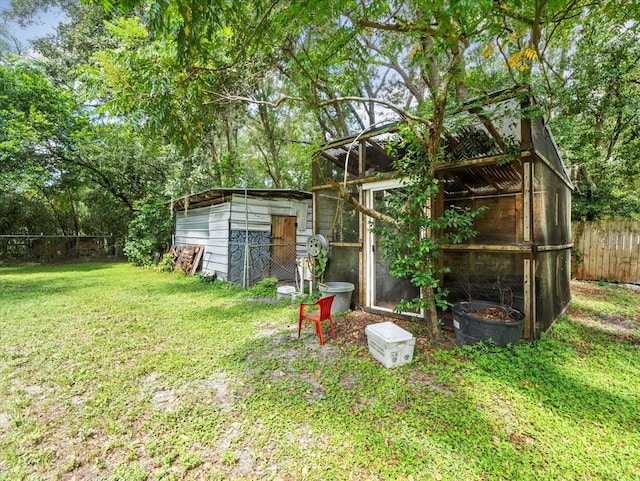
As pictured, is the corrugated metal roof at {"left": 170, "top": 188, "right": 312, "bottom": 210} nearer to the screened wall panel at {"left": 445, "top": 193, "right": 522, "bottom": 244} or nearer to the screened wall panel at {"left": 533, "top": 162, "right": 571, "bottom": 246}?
the screened wall panel at {"left": 445, "top": 193, "right": 522, "bottom": 244}

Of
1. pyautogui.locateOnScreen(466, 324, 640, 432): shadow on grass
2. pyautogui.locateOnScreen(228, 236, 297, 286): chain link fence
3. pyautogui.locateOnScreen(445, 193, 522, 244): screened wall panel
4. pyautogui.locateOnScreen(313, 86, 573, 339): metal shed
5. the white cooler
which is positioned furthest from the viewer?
pyautogui.locateOnScreen(228, 236, 297, 286): chain link fence

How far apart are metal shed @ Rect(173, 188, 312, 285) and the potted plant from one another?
5.09 m

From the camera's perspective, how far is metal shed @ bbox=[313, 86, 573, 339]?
329cm

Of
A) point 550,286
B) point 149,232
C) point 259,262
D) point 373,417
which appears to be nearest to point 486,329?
point 550,286

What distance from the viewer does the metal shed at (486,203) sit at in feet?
10.8

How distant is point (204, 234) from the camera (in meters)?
8.77

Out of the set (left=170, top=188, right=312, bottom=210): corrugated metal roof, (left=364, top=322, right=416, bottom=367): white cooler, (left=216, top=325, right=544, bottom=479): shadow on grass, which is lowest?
(left=216, top=325, right=544, bottom=479): shadow on grass

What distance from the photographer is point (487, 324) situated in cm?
307

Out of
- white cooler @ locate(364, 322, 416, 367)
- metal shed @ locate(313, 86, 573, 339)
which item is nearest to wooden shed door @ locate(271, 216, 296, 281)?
metal shed @ locate(313, 86, 573, 339)

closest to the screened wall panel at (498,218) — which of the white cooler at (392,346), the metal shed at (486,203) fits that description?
the metal shed at (486,203)

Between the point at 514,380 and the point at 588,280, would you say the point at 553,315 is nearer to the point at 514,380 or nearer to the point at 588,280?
the point at 514,380

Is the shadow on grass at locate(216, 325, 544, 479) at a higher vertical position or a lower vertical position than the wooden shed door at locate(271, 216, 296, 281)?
lower

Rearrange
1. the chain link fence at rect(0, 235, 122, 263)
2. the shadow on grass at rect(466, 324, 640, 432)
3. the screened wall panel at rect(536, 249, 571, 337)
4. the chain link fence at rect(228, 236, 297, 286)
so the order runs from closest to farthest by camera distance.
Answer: the shadow on grass at rect(466, 324, 640, 432) < the screened wall panel at rect(536, 249, 571, 337) < the chain link fence at rect(228, 236, 297, 286) < the chain link fence at rect(0, 235, 122, 263)

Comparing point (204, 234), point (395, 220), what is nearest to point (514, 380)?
point (395, 220)
